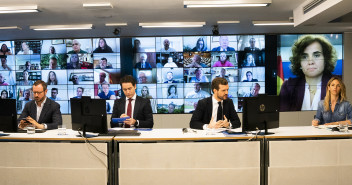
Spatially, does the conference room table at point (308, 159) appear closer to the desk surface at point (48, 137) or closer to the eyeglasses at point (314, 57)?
the desk surface at point (48, 137)

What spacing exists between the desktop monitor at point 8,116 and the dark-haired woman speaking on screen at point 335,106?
3.94 meters

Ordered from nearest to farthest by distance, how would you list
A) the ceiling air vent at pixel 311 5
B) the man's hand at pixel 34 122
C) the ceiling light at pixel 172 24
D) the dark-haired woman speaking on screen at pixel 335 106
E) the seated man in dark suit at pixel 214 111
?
the man's hand at pixel 34 122
the seated man in dark suit at pixel 214 111
the dark-haired woman speaking on screen at pixel 335 106
the ceiling air vent at pixel 311 5
the ceiling light at pixel 172 24

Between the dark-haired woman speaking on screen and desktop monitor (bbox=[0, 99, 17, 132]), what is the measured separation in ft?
12.9

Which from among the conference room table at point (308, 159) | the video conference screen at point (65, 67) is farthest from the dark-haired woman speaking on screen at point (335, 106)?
the video conference screen at point (65, 67)

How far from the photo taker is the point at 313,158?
3305 millimetres

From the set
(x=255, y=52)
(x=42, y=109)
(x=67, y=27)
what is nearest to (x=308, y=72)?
(x=255, y=52)

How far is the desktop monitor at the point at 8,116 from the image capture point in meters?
3.56

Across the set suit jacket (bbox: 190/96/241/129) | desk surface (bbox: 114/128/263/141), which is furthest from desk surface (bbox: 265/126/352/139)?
suit jacket (bbox: 190/96/241/129)

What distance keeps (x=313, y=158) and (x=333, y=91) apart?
4.73ft

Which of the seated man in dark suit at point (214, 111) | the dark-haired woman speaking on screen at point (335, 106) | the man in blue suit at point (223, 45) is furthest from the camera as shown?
the man in blue suit at point (223, 45)

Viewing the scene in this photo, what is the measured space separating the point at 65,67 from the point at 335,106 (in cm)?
659

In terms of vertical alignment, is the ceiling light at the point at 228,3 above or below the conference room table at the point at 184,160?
above

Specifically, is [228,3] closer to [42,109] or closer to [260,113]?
[260,113]

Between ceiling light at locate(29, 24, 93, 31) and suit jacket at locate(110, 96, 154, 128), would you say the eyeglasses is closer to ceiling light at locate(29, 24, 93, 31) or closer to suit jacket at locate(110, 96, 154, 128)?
suit jacket at locate(110, 96, 154, 128)
